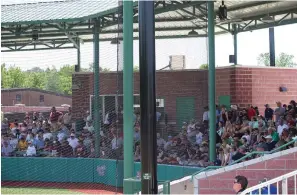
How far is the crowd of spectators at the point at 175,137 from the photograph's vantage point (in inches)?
503

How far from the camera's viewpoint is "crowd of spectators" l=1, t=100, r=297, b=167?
12.8 metres

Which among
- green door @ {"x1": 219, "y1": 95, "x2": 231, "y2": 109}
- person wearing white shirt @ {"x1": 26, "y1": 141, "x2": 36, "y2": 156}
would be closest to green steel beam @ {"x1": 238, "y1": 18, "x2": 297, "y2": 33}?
green door @ {"x1": 219, "y1": 95, "x2": 231, "y2": 109}

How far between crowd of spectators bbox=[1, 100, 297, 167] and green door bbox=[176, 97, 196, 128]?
0.56 ft

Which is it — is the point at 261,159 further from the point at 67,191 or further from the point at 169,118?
the point at 67,191

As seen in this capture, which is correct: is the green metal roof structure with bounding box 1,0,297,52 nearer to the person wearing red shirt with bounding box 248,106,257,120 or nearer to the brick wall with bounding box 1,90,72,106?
the brick wall with bounding box 1,90,72,106

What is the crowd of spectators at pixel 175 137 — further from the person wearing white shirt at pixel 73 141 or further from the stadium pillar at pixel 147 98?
the stadium pillar at pixel 147 98

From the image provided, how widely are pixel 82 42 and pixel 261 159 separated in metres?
7.85

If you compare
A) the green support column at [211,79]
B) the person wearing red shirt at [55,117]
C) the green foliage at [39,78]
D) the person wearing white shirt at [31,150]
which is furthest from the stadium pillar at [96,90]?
the person wearing white shirt at [31,150]

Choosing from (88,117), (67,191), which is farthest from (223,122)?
(67,191)

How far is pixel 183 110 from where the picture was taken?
1400cm

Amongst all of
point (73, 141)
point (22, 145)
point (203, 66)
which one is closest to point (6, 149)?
point (22, 145)

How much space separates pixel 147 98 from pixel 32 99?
13054 mm

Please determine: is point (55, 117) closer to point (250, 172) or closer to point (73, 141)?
point (73, 141)

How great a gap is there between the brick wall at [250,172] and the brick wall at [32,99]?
7.33m
